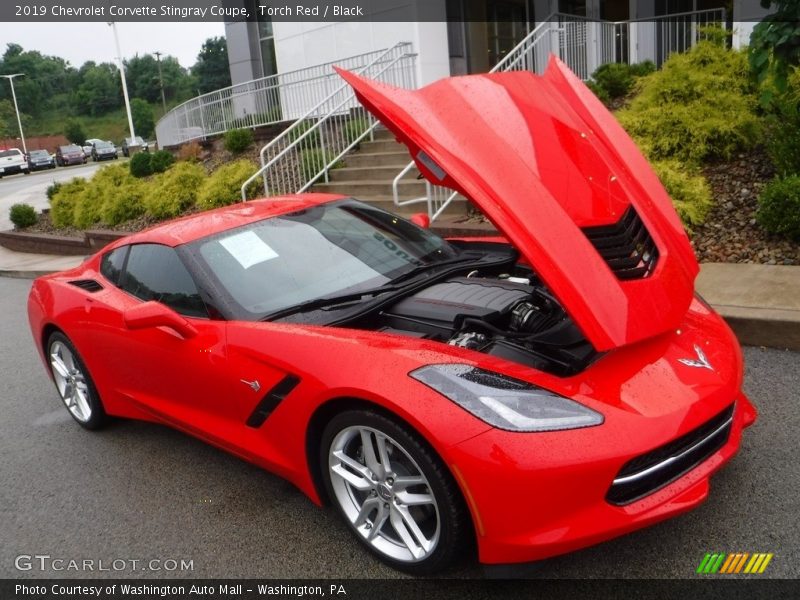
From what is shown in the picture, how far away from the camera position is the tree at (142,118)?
9238 centimetres

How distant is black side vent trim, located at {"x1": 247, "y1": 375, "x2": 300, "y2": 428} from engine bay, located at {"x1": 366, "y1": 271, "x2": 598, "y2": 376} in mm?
560

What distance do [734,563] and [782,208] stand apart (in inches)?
168

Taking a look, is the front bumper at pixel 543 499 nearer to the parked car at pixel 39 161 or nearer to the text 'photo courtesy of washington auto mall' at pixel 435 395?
the text 'photo courtesy of washington auto mall' at pixel 435 395

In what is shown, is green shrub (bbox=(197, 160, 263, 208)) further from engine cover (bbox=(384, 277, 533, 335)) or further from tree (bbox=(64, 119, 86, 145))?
tree (bbox=(64, 119, 86, 145))

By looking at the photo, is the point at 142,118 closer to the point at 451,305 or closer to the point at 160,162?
the point at 160,162

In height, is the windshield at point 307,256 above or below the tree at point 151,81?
below

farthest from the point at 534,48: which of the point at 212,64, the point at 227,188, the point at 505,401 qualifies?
the point at 212,64

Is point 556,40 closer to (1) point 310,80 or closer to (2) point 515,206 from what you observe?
(1) point 310,80

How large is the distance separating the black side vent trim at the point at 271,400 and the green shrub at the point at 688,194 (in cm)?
482

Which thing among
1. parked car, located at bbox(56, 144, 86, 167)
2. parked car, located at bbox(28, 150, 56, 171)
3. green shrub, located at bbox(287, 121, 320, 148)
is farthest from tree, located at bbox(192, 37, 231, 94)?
green shrub, located at bbox(287, 121, 320, 148)

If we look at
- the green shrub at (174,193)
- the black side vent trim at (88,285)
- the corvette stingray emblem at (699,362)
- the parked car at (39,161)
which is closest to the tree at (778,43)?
the corvette stingray emblem at (699,362)

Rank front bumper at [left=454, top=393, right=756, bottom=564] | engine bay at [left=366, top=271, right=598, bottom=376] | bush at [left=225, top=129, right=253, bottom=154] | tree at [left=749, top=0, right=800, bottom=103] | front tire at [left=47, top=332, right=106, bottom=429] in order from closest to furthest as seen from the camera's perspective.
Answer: front bumper at [left=454, top=393, right=756, bottom=564]
engine bay at [left=366, top=271, right=598, bottom=376]
front tire at [left=47, top=332, right=106, bottom=429]
tree at [left=749, top=0, right=800, bottom=103]
bush at [left=225, top=129, right=253, bottom=154]

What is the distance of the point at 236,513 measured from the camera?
3.26 meters

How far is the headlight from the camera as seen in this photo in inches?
89.9
